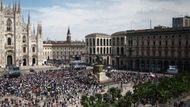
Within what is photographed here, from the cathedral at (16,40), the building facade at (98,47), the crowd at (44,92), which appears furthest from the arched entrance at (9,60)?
the crowd at (44,92)

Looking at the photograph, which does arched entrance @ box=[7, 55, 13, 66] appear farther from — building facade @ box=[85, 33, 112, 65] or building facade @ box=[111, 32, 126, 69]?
building facade @ box=[111, 32, 126, 69]

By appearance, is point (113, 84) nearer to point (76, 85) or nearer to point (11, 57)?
point (76, 85)

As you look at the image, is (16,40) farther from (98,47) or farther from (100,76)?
(100,76)

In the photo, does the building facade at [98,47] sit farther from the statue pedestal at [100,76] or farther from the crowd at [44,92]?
the crowd at [44,92]

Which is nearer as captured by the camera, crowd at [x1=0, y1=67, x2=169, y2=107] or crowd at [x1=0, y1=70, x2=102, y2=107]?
crowd at [x1=0, y1=70, x2=102, y2=107]

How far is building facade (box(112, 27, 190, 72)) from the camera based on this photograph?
88.5 meters

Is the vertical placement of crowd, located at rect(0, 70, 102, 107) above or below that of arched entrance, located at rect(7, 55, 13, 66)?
below

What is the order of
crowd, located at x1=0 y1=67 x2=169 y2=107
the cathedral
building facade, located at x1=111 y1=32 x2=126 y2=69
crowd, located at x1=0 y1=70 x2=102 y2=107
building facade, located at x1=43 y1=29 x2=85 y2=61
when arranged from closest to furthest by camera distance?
crowd, located at x1=0 y1=70 x2=102 y2=107 < crowd, located at x1=0 y1=67 x2=169 y2=107 < the cathedral < building facade, located at x1=111 y1=32 x2=126 y2=69 < building facade, located at x1=43 y1=29 x2=85 y2=61

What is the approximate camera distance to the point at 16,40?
339 ft

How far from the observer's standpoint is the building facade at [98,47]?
121 m

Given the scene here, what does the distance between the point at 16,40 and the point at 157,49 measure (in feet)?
136

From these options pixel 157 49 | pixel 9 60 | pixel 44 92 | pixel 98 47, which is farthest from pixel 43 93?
pixel 98 47

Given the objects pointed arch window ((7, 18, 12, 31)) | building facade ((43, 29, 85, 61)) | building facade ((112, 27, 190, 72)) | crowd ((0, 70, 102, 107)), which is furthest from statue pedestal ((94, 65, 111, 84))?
building facade ((43, 29, 85, 61))

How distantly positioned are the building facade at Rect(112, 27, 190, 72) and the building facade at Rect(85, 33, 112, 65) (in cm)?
1211
